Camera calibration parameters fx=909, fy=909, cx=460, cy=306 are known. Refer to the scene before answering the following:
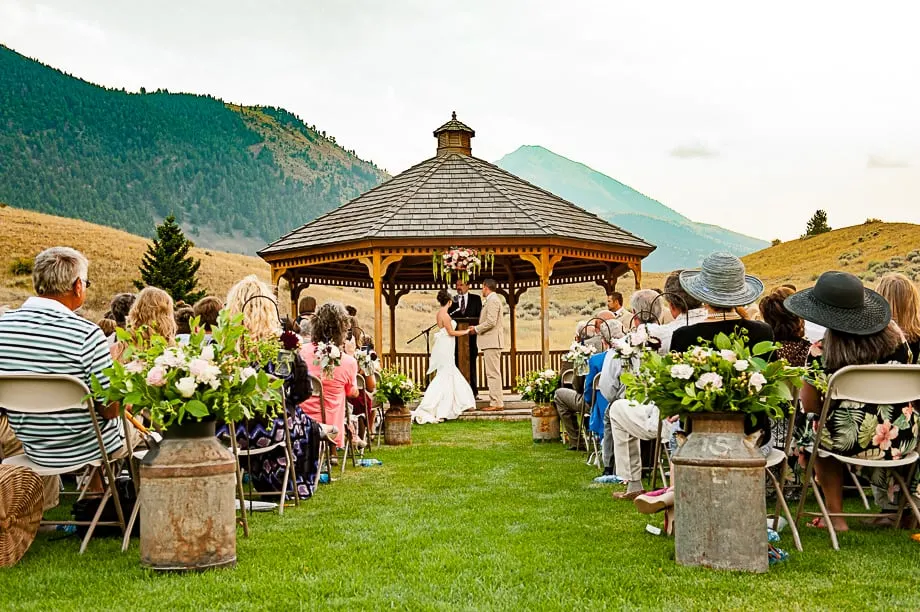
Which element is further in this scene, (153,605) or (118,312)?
(118,312)

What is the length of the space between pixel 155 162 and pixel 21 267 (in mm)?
107727

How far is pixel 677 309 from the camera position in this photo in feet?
21.5

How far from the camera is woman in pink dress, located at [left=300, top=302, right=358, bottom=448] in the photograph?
859 cm

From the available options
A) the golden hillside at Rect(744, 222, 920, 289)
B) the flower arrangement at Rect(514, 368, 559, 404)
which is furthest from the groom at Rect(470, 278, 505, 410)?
the golden hillside at Rect(744, 222, 920, 289)

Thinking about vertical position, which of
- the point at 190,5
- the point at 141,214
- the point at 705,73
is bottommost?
the point at 705,73

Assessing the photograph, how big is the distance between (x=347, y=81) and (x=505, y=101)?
5559 mm

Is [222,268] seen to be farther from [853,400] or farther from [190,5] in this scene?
[853,400]

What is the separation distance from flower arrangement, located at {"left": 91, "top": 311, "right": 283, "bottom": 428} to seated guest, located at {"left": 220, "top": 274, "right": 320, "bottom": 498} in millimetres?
1730

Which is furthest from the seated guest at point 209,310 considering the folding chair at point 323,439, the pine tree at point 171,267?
the pine tree at point 171,267

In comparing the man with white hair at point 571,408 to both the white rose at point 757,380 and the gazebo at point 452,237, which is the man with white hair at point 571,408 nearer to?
the white rose at point 757,380

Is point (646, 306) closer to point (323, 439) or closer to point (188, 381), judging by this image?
point (323, 439)

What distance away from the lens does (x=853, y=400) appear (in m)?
5.14

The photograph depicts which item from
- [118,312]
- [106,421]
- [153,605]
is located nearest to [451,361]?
[118,312]

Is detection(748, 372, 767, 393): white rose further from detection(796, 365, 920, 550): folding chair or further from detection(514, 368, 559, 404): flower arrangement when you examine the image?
detection(514, 368, 559, 404): flower arrangement
